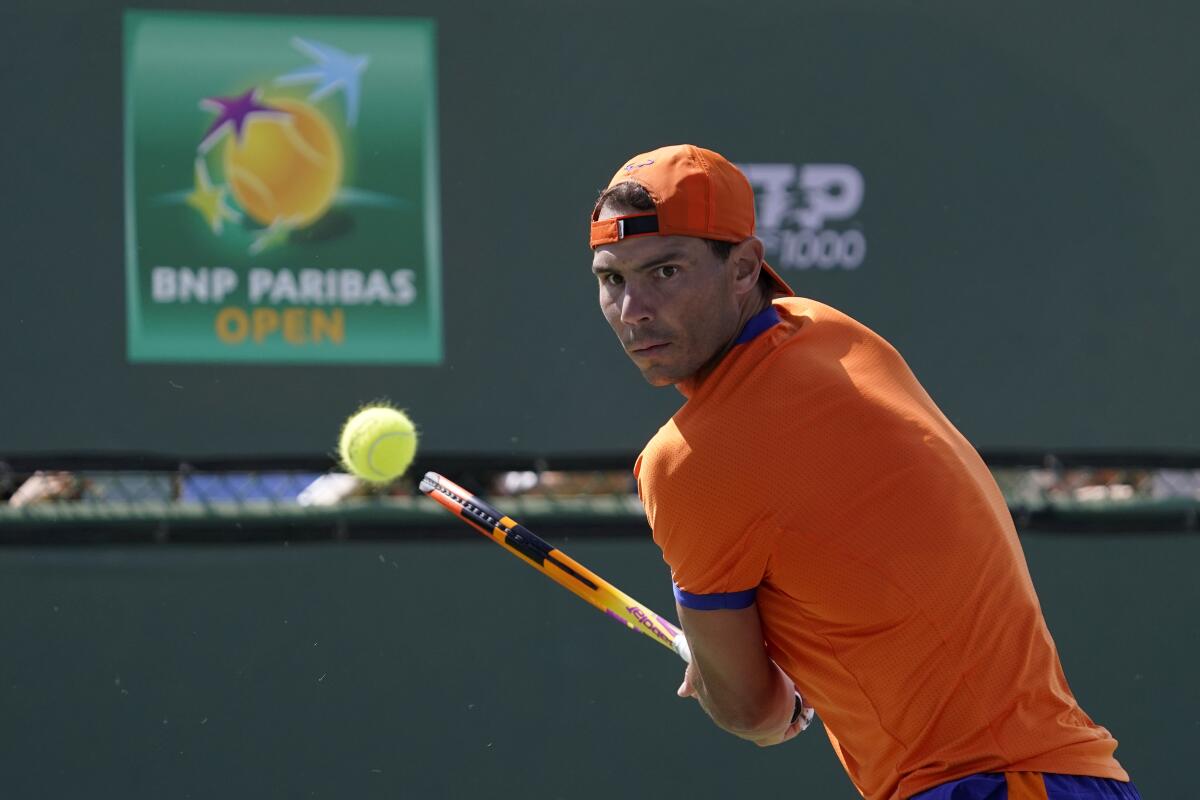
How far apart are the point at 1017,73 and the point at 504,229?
5.28 ft

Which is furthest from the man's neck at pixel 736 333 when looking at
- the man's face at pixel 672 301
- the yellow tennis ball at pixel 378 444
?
the yellow tennis ball at pixel 378 444

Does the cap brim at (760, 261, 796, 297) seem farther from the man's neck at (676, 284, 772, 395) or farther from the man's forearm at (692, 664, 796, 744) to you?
the man's forearm at (692, 664, 796, 744)

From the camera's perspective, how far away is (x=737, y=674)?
7.86 ft

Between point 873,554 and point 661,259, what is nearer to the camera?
point 873,554

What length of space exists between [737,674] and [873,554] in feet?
1.09

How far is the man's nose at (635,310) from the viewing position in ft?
7.86

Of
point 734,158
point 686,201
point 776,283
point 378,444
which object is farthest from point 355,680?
point 686,201

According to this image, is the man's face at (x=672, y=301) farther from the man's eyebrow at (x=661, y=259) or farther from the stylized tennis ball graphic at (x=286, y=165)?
the stylized tennis ball graphic at (x=286, y=165)

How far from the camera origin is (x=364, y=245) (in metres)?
4.22

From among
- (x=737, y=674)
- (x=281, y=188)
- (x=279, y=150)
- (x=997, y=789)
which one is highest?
(x=279, y=150)

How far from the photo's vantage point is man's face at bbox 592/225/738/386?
2.39 m

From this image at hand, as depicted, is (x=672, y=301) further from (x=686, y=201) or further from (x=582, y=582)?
(x=582, y=582)

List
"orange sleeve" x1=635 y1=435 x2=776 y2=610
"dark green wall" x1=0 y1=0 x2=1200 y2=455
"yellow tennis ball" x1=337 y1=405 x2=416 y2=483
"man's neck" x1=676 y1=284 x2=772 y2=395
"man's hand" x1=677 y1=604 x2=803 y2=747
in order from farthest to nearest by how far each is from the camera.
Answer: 1. "dark green wall" x1=0 y1=0 x2=1200 y2=455
2. "yellow tennis ball" x1=337 y1=405 x2=416 y2=483
3. "man's neck" x1=676 y1=284 x2=772 y2=395
4. "man's hand" x1=677 y1=604 x2=803 y2=747
5. "orange sleeve" x1=635 y1=435 x2=776 y2=610

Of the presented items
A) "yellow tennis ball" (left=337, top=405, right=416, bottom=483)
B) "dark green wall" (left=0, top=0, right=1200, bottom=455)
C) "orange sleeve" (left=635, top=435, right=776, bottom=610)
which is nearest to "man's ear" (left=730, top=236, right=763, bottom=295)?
"orange sleeve" (left=635, top=435, right=776, bottom=610)
